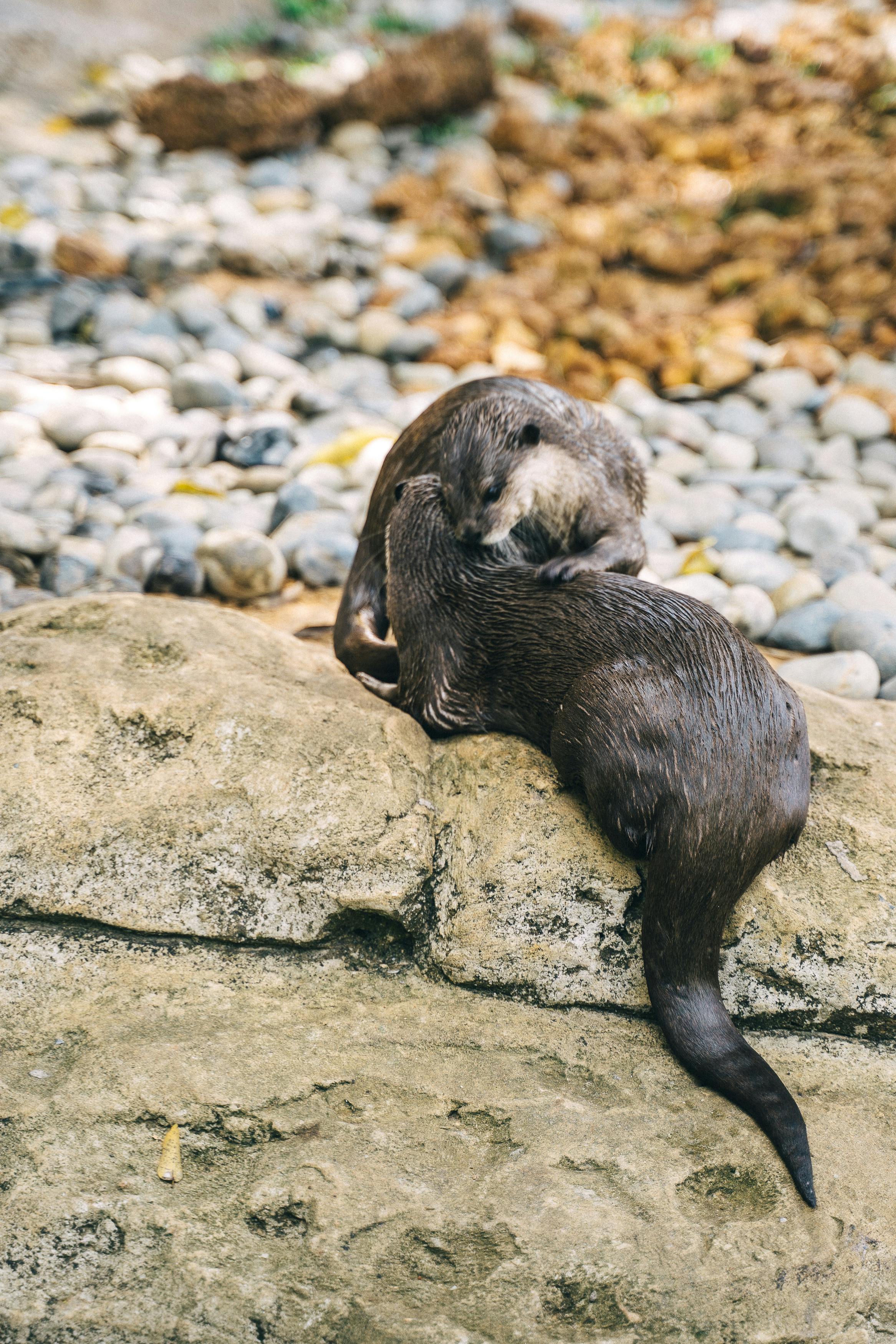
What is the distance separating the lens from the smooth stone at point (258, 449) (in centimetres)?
473

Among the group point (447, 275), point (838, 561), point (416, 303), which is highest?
point (447, 275)

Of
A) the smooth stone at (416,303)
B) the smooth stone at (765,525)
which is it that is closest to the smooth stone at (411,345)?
the smooth stone at (416,303)

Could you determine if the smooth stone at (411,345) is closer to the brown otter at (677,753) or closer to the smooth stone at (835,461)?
the smooth stone at (835,461)

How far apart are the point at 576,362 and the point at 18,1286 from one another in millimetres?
5516

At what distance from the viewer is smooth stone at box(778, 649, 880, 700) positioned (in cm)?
305

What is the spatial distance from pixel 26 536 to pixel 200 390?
1.66 meters

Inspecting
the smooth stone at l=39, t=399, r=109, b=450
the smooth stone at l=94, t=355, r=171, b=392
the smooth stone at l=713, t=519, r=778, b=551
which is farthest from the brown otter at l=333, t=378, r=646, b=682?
the smooth stone at l=94, t=355, r=171, b=392

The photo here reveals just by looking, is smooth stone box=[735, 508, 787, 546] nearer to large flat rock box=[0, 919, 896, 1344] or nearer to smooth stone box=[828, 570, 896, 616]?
smooth stone box=[828, 570, 896, 616]

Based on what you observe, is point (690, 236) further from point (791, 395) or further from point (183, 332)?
point (183, 332)

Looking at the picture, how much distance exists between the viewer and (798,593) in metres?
3.66

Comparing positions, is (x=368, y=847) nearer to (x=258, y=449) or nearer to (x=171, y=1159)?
(x=171, y=1159)

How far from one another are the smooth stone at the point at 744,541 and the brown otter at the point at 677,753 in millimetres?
2186

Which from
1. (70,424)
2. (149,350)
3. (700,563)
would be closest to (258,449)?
(70,424)

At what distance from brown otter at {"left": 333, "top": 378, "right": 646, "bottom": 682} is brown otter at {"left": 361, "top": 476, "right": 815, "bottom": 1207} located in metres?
0.17
